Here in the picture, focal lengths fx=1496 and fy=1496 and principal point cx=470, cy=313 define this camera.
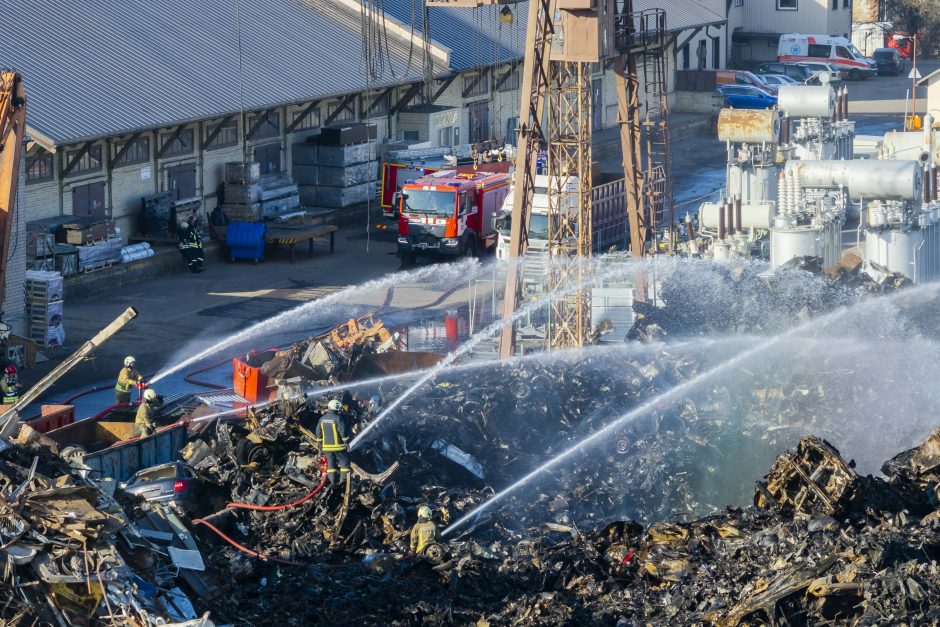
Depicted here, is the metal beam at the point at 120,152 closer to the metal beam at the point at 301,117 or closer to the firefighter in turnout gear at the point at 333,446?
the metal beam at the point at 301,117

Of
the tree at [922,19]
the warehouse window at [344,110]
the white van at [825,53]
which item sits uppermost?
the tree at [922,19]

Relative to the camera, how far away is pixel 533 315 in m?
30.9

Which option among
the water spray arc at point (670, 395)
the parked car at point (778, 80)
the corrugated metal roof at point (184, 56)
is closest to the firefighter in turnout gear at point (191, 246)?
the corrugated metal roof at point (184, 56)

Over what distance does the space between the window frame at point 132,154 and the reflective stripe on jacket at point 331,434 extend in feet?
61.3

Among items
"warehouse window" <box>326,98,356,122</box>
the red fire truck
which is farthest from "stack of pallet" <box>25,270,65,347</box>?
"warehouse window" <box>326,98,356,122</box>

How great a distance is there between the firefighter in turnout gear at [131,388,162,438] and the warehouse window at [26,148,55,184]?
12797mm

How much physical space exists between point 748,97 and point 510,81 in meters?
13.5

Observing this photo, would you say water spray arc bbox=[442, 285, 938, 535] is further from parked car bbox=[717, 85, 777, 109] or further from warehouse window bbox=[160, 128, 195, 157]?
parked car bbox=[717, 85, 777, 109]

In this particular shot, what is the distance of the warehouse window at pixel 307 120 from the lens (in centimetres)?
4503

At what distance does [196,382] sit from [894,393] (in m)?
13.0

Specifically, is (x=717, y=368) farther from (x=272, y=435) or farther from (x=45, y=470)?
(x=45, y=470)

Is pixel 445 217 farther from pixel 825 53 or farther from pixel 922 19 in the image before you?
pixel 922 19

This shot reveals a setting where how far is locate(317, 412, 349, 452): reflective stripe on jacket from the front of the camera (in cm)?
2095

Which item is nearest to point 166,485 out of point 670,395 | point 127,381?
point 127,381
